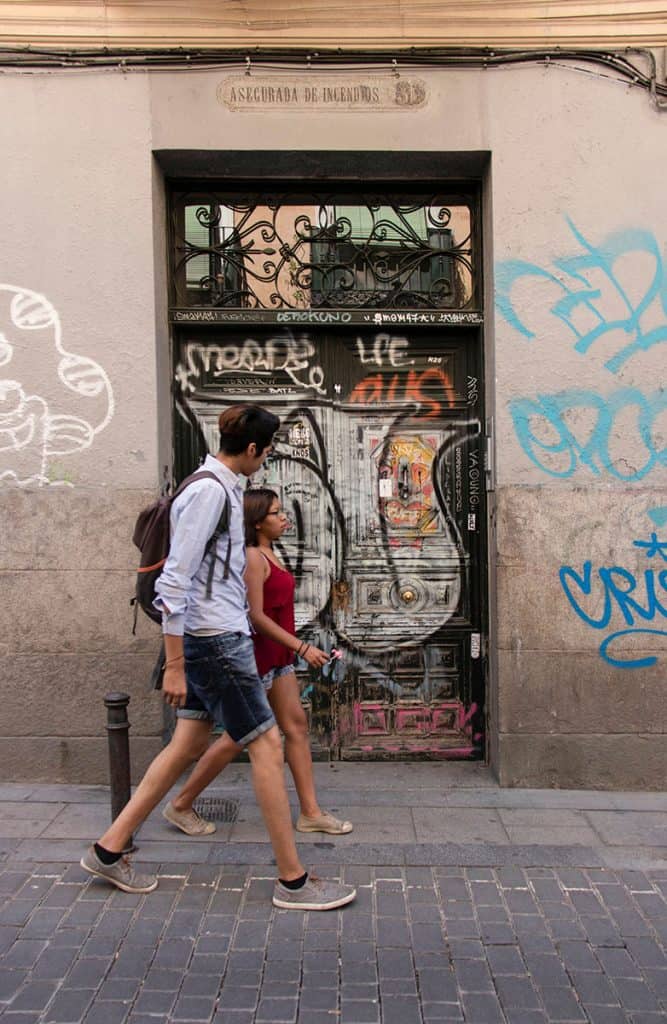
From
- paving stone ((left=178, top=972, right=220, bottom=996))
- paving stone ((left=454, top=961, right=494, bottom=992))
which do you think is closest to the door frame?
paving stone ((left=454, top=961, right=494, bottom=992))

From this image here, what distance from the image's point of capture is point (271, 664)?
179 inches

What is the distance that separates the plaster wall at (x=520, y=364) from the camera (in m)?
5.39

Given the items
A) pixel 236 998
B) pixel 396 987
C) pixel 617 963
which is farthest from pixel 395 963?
pixel 617 963

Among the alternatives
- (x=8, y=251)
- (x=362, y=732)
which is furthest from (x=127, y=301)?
(x=362, y=732)

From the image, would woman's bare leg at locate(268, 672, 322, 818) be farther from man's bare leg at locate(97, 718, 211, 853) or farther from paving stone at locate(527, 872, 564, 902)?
paving stone at locate(527, 872, 564, 902)

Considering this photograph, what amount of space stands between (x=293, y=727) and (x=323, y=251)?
122 inches

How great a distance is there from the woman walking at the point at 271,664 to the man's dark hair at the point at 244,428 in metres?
0.55

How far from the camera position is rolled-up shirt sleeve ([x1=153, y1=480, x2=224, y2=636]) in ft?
12.3

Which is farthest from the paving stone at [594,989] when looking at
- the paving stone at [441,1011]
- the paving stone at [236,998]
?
the paving stone at [236,998]

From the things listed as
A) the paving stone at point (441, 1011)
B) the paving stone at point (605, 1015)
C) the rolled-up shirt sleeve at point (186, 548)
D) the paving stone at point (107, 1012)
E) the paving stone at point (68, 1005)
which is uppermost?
the rolled-up shirt sleeve at point (186, 548)

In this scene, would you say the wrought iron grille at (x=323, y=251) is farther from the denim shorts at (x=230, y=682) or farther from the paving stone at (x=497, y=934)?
the paving stone at (x=497, y=934)

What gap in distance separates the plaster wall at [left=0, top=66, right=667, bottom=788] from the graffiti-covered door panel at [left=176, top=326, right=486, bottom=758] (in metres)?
0.48

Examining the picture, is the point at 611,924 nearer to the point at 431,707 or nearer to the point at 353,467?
the point at 431,707

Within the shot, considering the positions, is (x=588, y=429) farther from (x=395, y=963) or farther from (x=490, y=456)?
(x=395, y=963)
